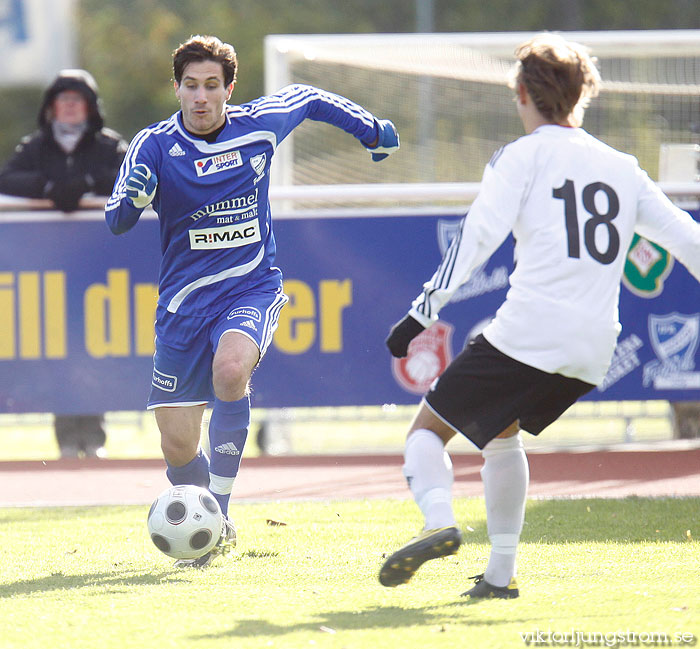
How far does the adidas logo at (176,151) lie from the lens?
5.52m

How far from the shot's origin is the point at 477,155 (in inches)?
594

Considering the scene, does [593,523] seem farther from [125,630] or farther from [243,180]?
[125,630]

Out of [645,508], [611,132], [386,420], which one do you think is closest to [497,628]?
[645,508]

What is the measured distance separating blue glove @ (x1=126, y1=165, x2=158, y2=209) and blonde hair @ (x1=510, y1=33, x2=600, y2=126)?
1689mm

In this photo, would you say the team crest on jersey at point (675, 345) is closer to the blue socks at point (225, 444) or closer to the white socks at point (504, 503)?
the blue socks at point (225, 444)

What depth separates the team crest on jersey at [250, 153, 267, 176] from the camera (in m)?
5.68

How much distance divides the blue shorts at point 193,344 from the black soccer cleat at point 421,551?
1614 millimetres

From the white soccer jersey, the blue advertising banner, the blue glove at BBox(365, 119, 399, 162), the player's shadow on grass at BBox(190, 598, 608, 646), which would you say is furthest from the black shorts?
the blue advertising banner

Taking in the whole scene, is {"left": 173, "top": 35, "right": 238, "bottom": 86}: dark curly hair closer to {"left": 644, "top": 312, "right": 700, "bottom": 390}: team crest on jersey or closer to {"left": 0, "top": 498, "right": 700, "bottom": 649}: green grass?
{"left": 0, "top": 498, "right": 700, "bottom": 649}: green grass

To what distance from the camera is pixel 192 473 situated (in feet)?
18.9

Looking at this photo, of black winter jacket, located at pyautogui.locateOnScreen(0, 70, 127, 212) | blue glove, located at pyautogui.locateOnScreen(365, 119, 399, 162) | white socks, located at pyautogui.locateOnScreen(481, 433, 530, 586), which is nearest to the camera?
white socks, located at pyautogui.locateOnScreen(481, 433, 530, 586)

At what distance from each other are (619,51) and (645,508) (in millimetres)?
7217

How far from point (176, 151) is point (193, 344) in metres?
0.87

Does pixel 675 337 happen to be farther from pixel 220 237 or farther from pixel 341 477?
pixel 220 237
